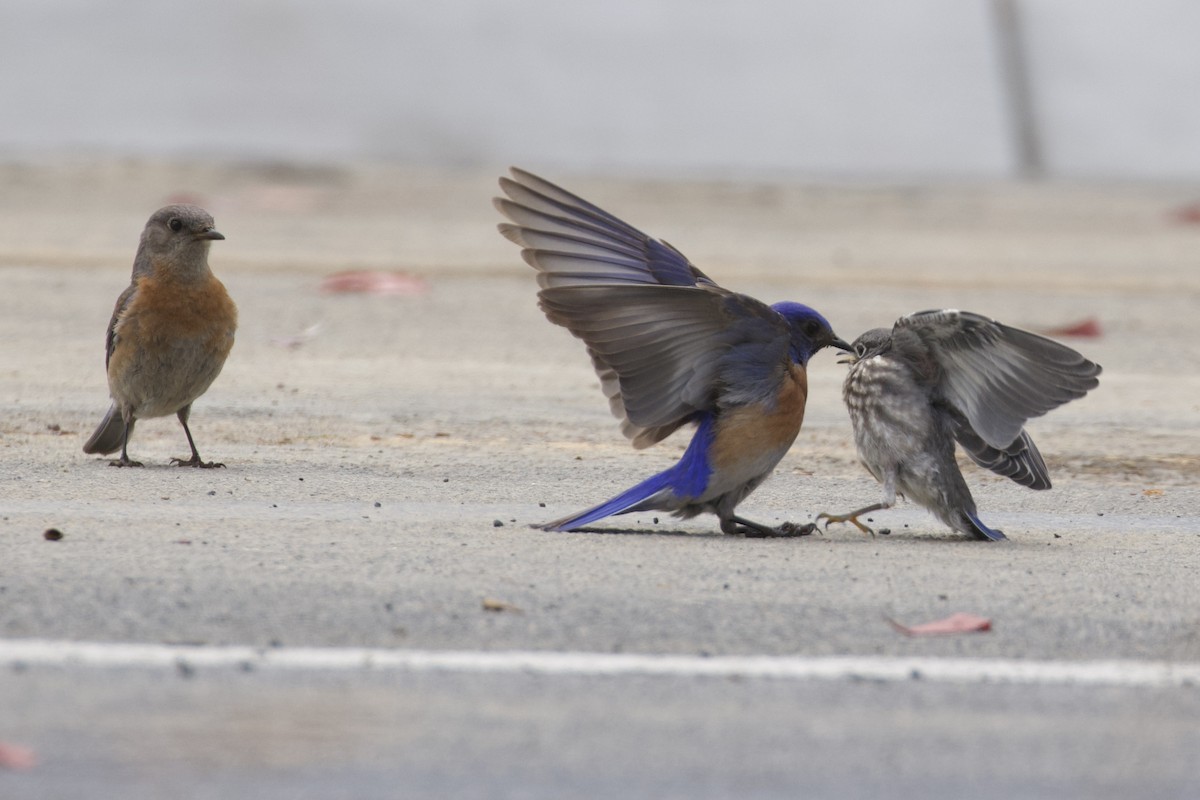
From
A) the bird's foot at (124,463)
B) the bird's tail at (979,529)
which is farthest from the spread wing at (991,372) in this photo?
the bird's foot at (124,463)

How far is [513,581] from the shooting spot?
17.6 feet

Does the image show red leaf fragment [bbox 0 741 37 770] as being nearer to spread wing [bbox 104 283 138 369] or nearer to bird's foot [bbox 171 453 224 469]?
bird's foot [bbox 171 453 224 469]

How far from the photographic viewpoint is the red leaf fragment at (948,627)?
16.3 ft

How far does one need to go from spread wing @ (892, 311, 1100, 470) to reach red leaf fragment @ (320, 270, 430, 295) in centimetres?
691

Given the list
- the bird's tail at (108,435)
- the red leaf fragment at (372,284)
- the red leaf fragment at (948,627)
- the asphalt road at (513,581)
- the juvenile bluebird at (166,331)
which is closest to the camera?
the asphalt road at (513,581)

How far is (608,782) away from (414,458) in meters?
4.05

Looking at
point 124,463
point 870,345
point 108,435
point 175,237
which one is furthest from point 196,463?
point 870,345

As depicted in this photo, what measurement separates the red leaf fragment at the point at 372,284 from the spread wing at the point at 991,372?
6907 millimetres

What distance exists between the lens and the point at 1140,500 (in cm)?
738

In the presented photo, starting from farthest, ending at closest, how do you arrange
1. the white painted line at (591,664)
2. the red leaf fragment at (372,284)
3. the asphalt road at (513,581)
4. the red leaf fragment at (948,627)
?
the red leaf fragment at (372,284) → the red leaf fragment at (948,627) → the white painted line at (591,664) → the asphalt road at (513,581)

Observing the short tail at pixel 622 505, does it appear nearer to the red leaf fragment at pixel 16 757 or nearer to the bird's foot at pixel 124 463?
the bird's foot at pixel 124 463

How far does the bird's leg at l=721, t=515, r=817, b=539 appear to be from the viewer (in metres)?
6.35

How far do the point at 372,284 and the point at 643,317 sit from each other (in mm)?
7084

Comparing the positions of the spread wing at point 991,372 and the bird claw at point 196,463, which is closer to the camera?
the spread wing at point 991,372
